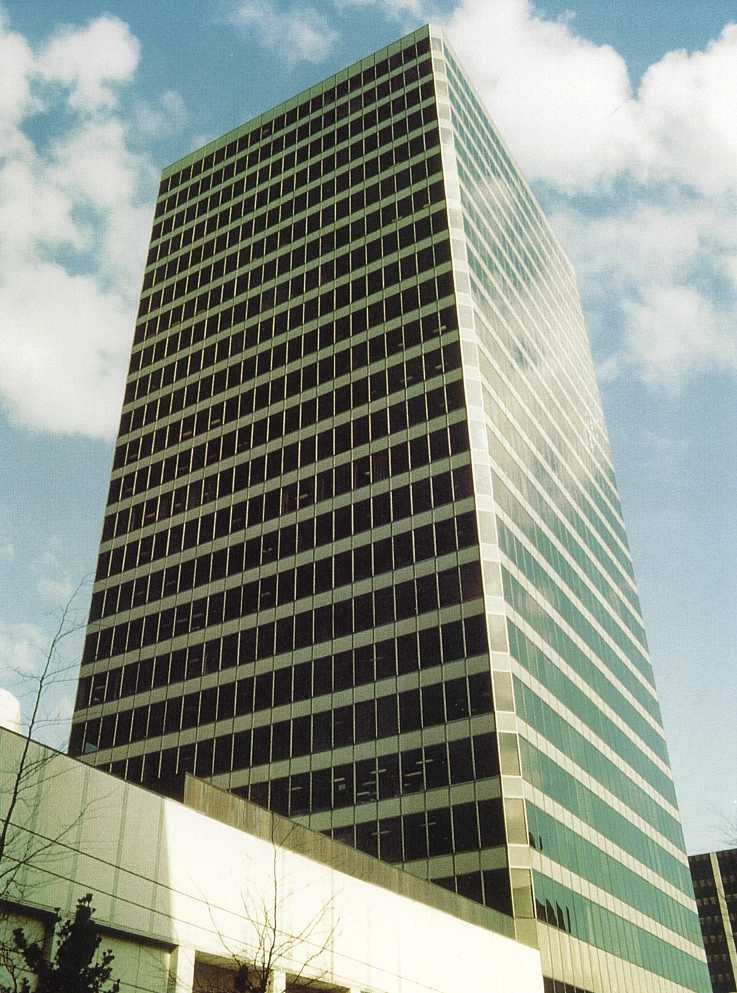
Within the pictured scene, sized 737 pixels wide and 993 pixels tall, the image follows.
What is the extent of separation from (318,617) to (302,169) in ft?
159

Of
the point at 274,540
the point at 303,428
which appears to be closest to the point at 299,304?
the point at 303,428

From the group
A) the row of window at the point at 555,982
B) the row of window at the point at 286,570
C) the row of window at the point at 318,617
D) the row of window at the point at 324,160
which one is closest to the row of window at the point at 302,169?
the row of window at the point at 324,160

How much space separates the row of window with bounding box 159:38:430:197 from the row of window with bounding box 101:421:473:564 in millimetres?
38353

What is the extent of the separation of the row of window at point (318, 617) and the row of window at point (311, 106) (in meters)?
50.6

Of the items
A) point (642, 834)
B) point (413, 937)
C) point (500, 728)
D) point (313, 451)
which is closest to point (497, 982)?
point (413, 937)

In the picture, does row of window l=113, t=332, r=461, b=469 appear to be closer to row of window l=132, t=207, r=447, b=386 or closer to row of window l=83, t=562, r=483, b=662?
row of window l=132, t=207, r=447, b=386

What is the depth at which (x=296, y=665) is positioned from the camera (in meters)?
63.6

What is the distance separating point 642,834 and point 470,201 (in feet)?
179

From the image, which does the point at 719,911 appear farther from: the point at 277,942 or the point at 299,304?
the point at 277,942

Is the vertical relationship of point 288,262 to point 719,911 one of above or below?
above

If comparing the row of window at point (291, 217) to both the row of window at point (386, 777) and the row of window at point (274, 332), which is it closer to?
the row of window at point (274, 332)

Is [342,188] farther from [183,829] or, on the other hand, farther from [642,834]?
[183,829]

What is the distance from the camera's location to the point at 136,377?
293 ft

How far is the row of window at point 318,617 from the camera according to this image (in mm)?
59875
